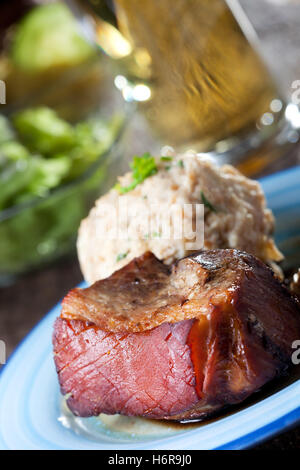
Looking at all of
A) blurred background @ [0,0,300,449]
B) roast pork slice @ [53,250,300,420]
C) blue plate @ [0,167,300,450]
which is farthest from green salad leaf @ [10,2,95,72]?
roast pork slice @ [53,250,300,420]

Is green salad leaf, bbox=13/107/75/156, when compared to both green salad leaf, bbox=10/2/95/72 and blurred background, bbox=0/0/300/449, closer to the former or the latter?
blurred background, bbox=0/0/300/449

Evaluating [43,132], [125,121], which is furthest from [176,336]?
[43,132]

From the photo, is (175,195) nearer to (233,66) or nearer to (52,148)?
(233,66)

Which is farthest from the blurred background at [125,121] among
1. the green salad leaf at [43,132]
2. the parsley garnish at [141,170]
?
the parsley garnish at [141,170]

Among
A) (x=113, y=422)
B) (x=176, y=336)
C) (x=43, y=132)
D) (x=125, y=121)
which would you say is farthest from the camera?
(x=43, y=132)

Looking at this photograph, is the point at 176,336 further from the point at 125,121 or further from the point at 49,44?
the point at 49,44

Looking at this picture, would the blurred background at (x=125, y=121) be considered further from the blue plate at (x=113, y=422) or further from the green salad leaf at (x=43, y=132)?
the blue plate at (x=113, y=422)
